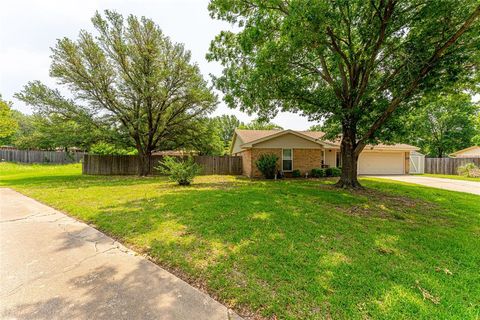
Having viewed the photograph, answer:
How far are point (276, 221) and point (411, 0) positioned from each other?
27.9 ft

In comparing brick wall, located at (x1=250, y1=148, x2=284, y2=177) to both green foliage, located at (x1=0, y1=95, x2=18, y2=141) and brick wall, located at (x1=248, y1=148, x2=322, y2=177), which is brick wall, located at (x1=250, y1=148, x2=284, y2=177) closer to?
brick wall, located at (x1=248, y1=148, x2=322, y2=177)

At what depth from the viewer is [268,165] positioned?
14.5 metres

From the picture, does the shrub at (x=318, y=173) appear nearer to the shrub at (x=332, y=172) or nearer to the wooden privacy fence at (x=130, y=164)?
the shrub at (x=332, y=172)

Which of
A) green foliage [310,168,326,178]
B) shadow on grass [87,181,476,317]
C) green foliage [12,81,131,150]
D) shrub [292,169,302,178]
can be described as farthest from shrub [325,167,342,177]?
green foliage [12,81,131,150]

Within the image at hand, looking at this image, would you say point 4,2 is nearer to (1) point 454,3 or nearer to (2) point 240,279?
(2) point 240,279

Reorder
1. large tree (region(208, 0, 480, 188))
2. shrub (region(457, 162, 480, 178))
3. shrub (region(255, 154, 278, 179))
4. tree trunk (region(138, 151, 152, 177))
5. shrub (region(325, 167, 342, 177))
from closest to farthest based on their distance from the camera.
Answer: large tree (region(208, 0, 480, 188))
shrub (region(255, 154, 278, 179))
shrub (region(325, 167, 342, 177))
tree trunk (region(138, 151, 152, 177))
shrub (region(457, 162, 480, 178))

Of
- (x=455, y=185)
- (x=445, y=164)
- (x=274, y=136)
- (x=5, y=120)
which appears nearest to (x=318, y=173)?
(x=274, y=136)

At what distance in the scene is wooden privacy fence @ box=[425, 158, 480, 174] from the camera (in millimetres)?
20078

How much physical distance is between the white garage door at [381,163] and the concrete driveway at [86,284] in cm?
2034

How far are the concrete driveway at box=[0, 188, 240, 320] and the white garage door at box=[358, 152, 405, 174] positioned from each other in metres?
20.3

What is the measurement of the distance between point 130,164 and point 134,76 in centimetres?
711

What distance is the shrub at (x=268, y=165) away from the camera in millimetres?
14438

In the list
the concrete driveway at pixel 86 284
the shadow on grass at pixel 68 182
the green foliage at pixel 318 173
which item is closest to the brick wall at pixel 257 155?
the green foliage at pixel 318 173

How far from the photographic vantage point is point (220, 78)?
10164 mm
